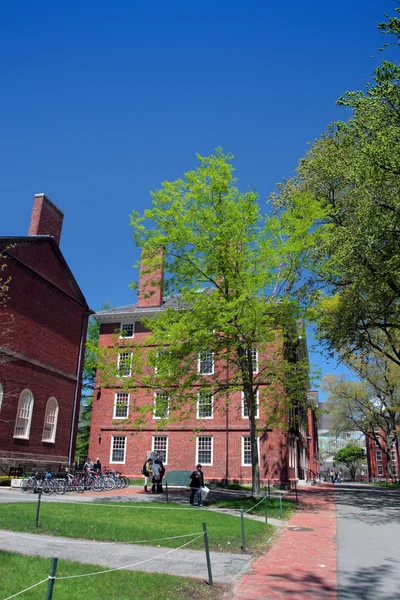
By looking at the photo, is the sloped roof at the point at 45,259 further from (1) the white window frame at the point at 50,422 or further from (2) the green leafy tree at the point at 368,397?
(2) the green leafy tree at the point at 368,397

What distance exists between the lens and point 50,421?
2662cm

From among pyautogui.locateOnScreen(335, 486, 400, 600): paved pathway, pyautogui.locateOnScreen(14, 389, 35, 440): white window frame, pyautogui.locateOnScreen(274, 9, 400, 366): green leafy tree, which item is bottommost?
pyautogui.locateOnScreen(335, 486, 400, 600): paved pathway

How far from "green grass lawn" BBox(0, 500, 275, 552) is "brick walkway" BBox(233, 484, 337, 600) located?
0.67 metres

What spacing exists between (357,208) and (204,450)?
19.1 meters

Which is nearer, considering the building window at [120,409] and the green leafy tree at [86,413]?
the building window at [120,409]

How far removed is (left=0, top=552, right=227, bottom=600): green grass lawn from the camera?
5949 millimetres

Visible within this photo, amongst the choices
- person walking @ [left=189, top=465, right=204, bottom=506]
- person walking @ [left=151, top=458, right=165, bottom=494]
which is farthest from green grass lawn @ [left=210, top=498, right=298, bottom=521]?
person walking @ [left=151, top=458, right=165, bottom=494]

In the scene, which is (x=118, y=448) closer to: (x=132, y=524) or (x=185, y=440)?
(x=185, y=440)

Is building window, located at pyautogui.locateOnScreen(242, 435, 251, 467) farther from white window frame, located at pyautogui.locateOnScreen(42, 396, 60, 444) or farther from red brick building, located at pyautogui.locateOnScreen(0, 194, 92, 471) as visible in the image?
white window frame, located at pyautogui.locateOnScreen(42, 396, 60, 444)

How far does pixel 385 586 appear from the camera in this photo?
24.2 ft

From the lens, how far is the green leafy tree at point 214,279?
1684 centimetres

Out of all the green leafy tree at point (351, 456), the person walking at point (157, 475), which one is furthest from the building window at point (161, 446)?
the green leafy tree at point (351, 456)

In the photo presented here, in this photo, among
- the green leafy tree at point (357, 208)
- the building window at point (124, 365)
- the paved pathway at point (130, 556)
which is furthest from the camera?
the building window at point (124, 365)

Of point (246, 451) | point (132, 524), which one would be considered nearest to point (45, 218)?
point (246, 451)
